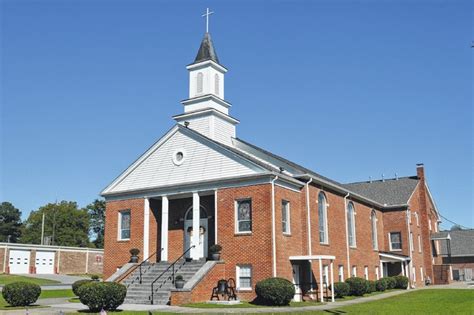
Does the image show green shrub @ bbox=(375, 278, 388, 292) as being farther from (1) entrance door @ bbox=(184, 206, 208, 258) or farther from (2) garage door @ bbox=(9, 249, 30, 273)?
(2) garage door @ bbox=(9, 249, 30, 273)

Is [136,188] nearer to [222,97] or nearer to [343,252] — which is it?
[222,97]

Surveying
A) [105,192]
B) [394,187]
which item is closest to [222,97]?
[105,192]

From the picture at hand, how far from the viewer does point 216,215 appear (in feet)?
89.9

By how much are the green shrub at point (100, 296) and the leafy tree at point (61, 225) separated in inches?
3248

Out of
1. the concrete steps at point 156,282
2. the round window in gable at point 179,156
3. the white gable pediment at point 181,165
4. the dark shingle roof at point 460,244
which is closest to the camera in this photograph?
the concrete steps at point 156,282

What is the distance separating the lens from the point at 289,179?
27.7m

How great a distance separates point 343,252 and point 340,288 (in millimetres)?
4869

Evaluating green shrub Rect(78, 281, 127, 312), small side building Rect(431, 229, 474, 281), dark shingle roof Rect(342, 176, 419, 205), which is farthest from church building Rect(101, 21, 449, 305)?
small side building Rect(431, 229, 474, 281)

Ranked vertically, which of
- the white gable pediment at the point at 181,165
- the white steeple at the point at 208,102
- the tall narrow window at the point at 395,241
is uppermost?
the white steeple at the point at 208,102

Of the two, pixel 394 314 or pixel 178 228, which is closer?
pixel 394 314

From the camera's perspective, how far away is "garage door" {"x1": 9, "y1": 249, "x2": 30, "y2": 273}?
56.3 metres

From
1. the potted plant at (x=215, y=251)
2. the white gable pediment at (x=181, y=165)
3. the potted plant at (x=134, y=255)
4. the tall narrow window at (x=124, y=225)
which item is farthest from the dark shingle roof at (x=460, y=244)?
the potted plant at (x=134, y=255)

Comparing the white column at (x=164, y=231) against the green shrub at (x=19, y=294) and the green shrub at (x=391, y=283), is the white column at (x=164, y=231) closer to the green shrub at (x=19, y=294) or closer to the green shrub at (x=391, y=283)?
the green shrub at (x=19, y=294)

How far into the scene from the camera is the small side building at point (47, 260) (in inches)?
2205
